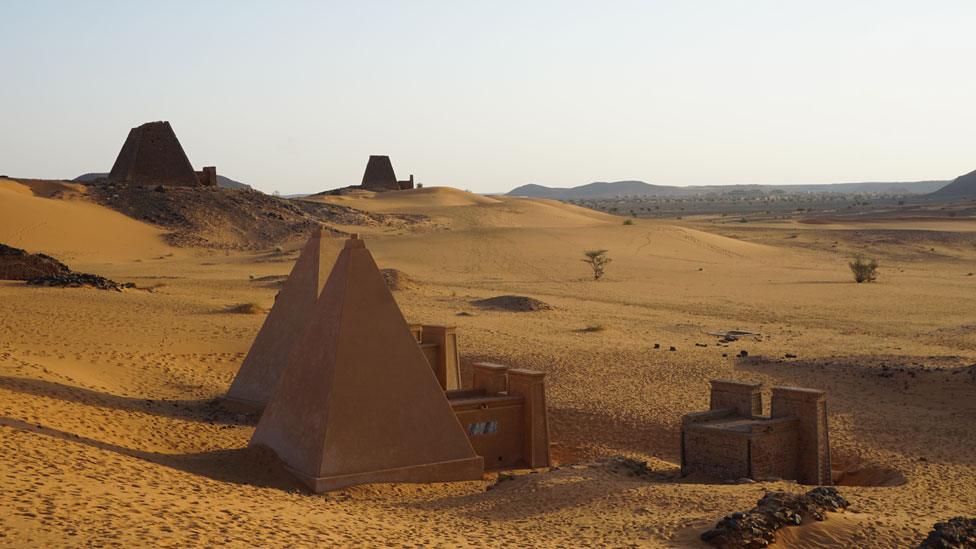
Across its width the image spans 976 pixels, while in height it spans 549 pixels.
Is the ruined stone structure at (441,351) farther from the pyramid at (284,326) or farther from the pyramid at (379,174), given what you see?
the pyramid at (379,174)

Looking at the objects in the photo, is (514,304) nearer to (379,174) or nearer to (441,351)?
(441,351)

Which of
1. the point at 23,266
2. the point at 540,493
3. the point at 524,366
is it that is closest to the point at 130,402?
the point at 540,493

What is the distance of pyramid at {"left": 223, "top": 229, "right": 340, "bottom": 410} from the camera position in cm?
1526

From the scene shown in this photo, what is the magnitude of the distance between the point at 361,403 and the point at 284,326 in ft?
14.6

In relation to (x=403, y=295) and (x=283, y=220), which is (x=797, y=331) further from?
(x=283, y=220)

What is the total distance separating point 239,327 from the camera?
23.0 m

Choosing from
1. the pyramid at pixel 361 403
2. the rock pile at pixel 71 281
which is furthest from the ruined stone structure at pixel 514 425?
the rock pile at pixel 71 281

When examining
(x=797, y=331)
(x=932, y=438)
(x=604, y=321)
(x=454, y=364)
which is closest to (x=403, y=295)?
(x=604, y=321)

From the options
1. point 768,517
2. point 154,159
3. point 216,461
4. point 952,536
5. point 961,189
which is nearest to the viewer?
point 952,536

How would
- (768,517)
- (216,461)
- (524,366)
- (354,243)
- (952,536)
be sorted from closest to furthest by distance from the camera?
1. (952,536)
2. (768,517)
3. (216,461)
4. (354,243)
5. (524,366)

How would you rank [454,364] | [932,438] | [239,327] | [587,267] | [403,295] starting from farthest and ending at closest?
1. [587,267]
2. [403,295]
3. [239,327]
4. [454,364]
5. [932,438]

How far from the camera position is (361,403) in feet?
37.8

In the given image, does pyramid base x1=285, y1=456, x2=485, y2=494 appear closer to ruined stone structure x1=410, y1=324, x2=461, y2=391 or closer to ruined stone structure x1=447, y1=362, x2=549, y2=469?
ruined stone structure x1=447, y1=362, x2=549, y2=469

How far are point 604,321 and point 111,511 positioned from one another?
1886cm
